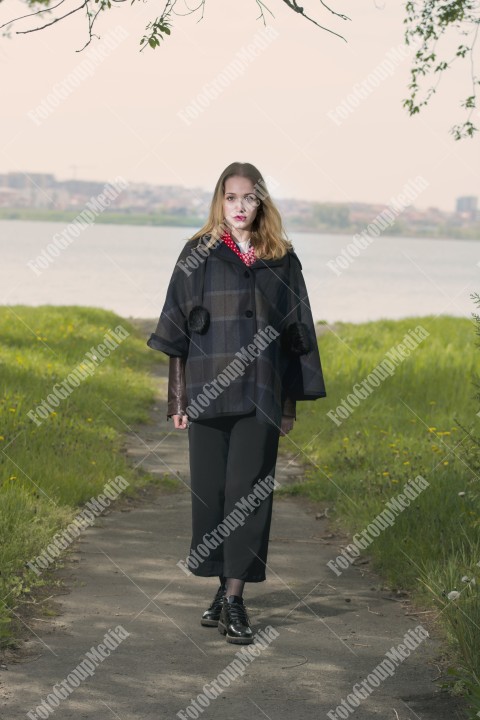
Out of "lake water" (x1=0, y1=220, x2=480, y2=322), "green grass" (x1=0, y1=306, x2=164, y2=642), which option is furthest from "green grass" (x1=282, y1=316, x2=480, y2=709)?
"lake water" (x1=0, y1=220, x2=480, y2=322)

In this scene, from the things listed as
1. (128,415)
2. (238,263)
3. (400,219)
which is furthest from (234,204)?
(400,219)

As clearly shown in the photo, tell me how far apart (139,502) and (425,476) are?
217cm

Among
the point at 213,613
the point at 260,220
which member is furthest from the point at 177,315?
the point at 213,613

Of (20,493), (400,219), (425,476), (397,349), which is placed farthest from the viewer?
(400,219)

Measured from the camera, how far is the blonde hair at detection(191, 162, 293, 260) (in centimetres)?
534

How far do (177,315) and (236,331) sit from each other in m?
0.33

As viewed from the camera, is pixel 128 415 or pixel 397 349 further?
pixel 397 349

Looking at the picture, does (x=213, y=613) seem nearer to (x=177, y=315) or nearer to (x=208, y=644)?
(x=208, y=644)

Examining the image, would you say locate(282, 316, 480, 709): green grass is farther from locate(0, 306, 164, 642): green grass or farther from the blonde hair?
locate(0, 306, 164, 642): green grass

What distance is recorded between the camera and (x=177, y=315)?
541 cm

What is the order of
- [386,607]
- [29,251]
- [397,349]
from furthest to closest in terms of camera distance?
[29,251]
[397,349]
[386,607]

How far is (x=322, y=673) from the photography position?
4.81 metres

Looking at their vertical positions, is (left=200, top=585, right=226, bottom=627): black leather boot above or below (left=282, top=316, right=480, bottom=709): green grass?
below

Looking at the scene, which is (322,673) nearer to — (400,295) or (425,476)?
(425,476)
